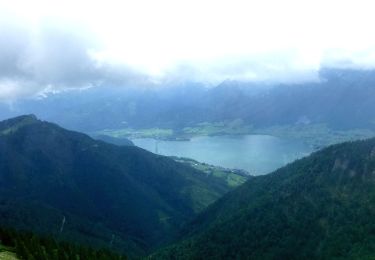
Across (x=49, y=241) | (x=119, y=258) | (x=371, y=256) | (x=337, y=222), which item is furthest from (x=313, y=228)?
(x=49, y=241)

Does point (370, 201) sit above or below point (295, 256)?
above

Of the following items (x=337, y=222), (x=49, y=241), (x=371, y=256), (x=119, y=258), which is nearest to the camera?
(x=49, y=241)

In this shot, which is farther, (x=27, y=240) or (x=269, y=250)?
(x=269, y=250)

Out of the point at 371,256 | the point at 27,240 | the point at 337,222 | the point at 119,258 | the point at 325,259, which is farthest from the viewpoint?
the point at 337,222

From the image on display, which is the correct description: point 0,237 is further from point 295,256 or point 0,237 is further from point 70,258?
point 295,256

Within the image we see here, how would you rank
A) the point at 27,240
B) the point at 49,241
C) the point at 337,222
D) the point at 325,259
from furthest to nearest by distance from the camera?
the point at 337,222 < the point at 325,259 < the point at 49,241 < the point at 27,240

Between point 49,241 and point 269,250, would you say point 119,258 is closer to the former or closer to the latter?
point 49,241

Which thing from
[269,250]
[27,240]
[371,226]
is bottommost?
[269,250]

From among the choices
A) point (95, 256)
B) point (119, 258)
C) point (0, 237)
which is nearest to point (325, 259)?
point (119, 258)

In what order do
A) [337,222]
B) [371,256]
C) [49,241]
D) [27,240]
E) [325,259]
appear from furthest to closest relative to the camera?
[337,222], [325,259], [371,256], [49,241], [27,240]
